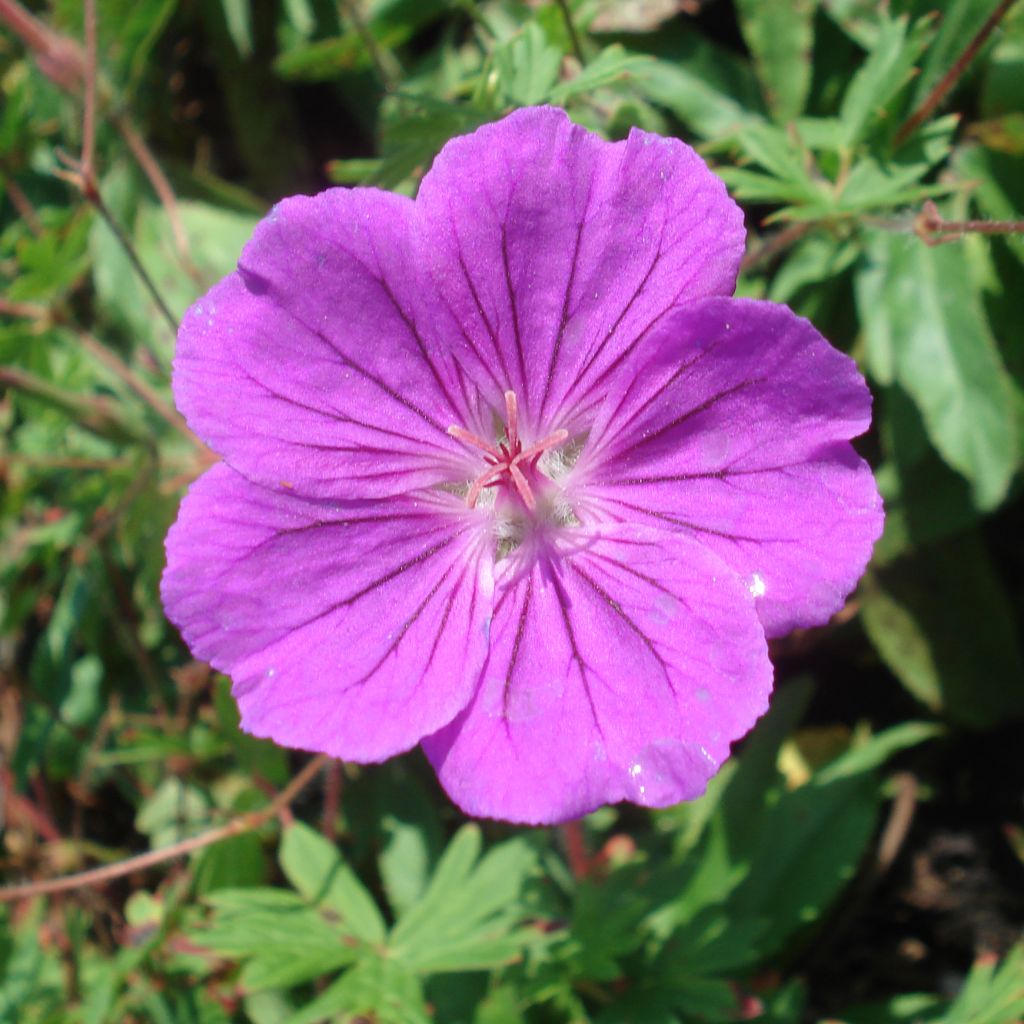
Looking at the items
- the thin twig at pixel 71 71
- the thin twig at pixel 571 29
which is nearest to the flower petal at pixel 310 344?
the thin twig at pixel 571 29

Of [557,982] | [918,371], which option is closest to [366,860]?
[557,982]

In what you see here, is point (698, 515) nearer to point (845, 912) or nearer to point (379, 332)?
point (379, 332)

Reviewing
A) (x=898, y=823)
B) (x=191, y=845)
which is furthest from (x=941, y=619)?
(x=191, y=845)

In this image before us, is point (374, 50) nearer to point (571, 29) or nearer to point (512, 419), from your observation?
point (571, 29)

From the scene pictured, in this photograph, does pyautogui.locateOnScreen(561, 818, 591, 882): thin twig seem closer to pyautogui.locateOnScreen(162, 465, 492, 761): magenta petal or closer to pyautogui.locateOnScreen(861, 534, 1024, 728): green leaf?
pyautogui.locateOnScreen(162, 465, 492, 761): magenta petal

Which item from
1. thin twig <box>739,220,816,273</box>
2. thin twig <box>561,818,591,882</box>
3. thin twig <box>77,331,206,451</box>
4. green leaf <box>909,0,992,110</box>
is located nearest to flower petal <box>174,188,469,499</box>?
thin twig <box>739,220,816,273</box>
